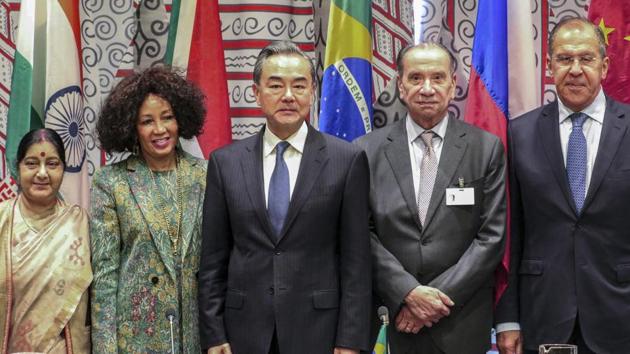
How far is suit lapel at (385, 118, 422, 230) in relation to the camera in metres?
3.14

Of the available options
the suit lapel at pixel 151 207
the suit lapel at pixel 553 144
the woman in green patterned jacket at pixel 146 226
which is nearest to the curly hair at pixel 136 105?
the woman in green patterned jacket at pixel 146 226

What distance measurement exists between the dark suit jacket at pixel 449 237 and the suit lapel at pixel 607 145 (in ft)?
1.02

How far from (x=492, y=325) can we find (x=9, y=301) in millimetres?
1736

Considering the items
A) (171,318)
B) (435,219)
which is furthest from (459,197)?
(171,318)

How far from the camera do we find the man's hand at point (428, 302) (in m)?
3.02

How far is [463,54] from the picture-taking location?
4.63 meters

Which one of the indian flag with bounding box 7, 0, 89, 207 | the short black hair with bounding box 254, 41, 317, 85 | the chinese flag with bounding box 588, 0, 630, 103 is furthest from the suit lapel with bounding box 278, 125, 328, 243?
the chinese flag with bounding box 588, 0, 630, 103

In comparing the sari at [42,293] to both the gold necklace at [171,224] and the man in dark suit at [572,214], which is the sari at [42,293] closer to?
the gold necklace at [171,224]

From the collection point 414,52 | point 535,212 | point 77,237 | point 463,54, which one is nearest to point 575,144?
point 535,212

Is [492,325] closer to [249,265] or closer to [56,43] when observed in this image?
[249,265]

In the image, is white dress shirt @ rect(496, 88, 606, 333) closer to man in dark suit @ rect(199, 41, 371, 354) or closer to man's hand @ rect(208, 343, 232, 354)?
man in dark suit @ rect(199, 41, 371, 354)

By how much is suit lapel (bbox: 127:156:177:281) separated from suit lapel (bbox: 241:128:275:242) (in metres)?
0.34

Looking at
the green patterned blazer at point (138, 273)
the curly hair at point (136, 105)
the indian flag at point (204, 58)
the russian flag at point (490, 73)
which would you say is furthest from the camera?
the indian flag at point (204, 58)

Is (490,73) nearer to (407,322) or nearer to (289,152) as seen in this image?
(289,152)
